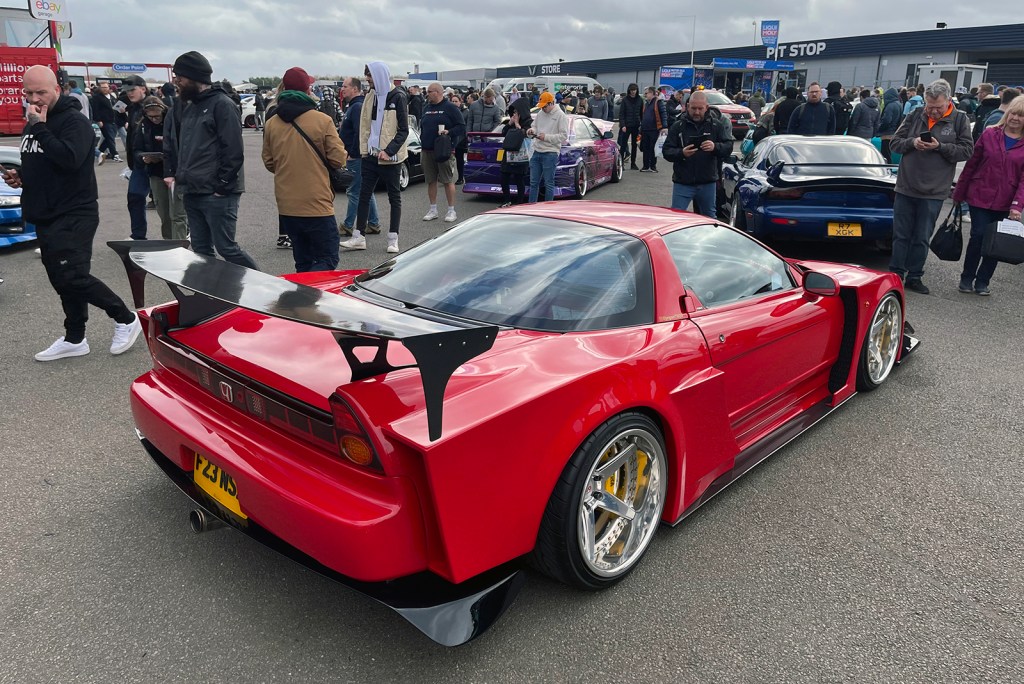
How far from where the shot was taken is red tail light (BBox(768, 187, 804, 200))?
23.5 feet

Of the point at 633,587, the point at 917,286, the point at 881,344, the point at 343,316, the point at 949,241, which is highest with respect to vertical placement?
the point at 343,316

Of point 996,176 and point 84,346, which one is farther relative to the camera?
point 996,176

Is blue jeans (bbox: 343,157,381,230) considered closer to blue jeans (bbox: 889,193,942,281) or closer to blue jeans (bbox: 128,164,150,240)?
blue jeans (bbox: 128,164,150,240)

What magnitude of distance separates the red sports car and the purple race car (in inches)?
287

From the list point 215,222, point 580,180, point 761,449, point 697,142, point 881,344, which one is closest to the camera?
point 761,449

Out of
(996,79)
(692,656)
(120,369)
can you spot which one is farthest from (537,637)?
(996,79)

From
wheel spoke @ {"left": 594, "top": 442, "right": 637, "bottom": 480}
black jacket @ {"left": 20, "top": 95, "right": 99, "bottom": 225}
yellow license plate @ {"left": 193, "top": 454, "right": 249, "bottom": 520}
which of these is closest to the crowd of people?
black jacket @ {"left": 20, "top": 95, "right": 99, "bottom": 225}

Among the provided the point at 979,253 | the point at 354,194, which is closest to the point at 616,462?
the point at 979,253

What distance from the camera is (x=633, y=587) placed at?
261 cm

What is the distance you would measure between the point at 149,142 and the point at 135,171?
1.21 ft

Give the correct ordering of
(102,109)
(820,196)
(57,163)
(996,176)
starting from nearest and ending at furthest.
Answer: (57,163) → (996,176) → (820,196) → (102,109)

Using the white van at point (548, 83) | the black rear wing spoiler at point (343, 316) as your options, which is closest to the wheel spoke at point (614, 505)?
the black rear wing spoiler at point (343, 316)

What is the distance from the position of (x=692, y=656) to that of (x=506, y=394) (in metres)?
1.00

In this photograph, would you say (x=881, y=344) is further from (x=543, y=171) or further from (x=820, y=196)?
(x=543, y=171)
